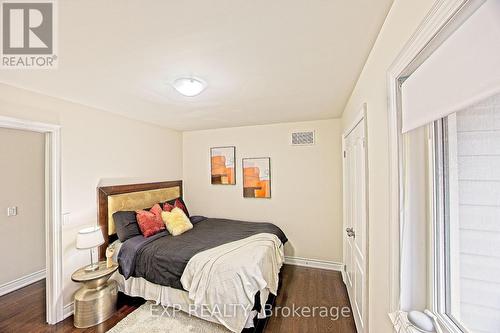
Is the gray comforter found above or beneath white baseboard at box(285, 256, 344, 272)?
above

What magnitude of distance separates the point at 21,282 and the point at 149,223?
6.53ft

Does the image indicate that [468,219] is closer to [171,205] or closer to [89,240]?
[89,240]

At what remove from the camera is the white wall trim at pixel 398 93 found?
69 centimetres

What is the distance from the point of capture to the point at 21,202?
2957 mm

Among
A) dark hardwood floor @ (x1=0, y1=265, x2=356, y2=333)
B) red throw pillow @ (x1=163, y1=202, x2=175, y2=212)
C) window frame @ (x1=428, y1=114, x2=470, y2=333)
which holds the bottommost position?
dark hardwood floor @ (x1=0, y1=265, x2=356, y2=333)

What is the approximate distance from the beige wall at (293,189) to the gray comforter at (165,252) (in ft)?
2.36

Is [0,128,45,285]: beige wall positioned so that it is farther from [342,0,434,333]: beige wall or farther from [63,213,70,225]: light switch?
[342,0,434,333]: beige wall

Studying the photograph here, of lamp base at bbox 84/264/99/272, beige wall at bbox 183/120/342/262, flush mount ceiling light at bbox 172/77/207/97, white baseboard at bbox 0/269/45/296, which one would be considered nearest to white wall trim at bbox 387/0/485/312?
flush mount ceiling light at bbox 172/77/207/97

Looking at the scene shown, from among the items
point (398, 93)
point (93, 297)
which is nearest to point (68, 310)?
point (93, 297)

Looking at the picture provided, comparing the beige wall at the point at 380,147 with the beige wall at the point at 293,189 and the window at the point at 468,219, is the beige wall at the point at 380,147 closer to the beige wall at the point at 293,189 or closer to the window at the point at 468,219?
the window at the point at 468,219

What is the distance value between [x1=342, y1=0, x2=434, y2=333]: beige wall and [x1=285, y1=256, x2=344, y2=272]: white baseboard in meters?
1.91

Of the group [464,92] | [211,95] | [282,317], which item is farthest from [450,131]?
[282,317]

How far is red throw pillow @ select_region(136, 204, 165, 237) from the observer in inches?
110

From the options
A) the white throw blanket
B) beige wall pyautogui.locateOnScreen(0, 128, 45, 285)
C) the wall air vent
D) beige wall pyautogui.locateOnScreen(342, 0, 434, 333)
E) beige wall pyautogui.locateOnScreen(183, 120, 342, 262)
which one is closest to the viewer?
beige wall pyautogui.locateOnScreen(342, 0, 434, 333)
